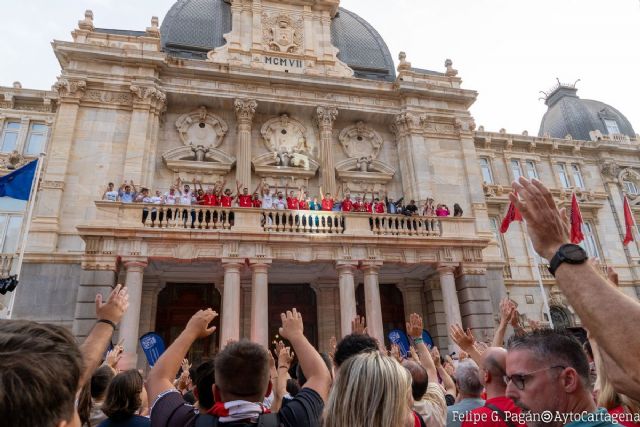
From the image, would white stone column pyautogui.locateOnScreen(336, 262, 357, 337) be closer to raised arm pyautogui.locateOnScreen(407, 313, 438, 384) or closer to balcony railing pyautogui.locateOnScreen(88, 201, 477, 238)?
balcony railing pyautogui.locateOnScreen(88, 201, 477, 238)

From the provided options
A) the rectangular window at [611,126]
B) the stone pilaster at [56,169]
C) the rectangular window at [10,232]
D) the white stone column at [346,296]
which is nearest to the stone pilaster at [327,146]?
the white stone column at [346,296]

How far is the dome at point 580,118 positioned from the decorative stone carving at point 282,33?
73.0ft

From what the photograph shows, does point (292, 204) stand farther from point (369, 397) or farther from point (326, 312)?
point (369, 397)

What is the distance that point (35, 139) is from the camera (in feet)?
62.8

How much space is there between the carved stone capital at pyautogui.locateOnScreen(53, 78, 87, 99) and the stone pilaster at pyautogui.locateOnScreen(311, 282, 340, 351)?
13.9 meters

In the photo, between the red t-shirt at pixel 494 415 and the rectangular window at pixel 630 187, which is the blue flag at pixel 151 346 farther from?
the rectangular window at pixel 630 187

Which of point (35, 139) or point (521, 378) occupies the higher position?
point (35, 139)

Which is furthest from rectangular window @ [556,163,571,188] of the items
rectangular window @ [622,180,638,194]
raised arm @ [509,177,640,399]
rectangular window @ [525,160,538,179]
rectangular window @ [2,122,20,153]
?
rectangular window @ [2,122,20,153]

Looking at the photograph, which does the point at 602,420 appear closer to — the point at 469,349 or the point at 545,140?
the point at 469,349

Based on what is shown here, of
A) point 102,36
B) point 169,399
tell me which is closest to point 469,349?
point 169,399

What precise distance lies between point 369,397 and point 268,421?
2.33 ft

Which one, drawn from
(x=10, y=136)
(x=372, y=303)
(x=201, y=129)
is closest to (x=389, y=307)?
(x=372, y=303)

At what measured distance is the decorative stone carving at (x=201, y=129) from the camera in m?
19.6

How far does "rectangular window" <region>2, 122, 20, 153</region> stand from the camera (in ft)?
61.6
